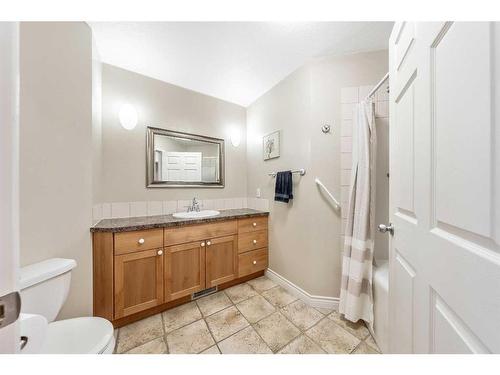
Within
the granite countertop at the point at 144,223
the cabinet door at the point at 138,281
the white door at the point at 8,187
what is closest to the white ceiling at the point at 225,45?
the white door at the point at 8,187

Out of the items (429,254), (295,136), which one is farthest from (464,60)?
(295,136)

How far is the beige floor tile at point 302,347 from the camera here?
1.17 meters

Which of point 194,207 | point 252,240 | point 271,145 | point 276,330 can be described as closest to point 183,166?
point 194,207

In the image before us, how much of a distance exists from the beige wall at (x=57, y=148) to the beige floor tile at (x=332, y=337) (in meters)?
1.61

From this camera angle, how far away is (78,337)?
0.90 metres

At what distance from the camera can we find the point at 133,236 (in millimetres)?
1391

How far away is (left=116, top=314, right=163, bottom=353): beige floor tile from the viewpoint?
123cm

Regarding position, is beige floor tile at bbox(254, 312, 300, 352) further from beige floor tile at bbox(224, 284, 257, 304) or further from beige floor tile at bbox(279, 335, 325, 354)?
beige floor tile at bbox(224, 284, 257, 304)

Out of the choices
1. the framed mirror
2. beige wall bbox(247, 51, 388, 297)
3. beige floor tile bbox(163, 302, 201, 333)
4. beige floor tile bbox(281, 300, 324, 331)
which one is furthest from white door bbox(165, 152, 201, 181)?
beige floor tile bbox(281, 300, 324, 331)

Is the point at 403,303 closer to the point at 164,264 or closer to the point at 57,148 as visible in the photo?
the point at 164,264

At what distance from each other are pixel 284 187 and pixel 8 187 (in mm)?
1723

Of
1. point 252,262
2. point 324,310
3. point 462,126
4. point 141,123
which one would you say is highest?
point 141,123

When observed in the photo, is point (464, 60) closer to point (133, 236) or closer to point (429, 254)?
point (429, 254)
